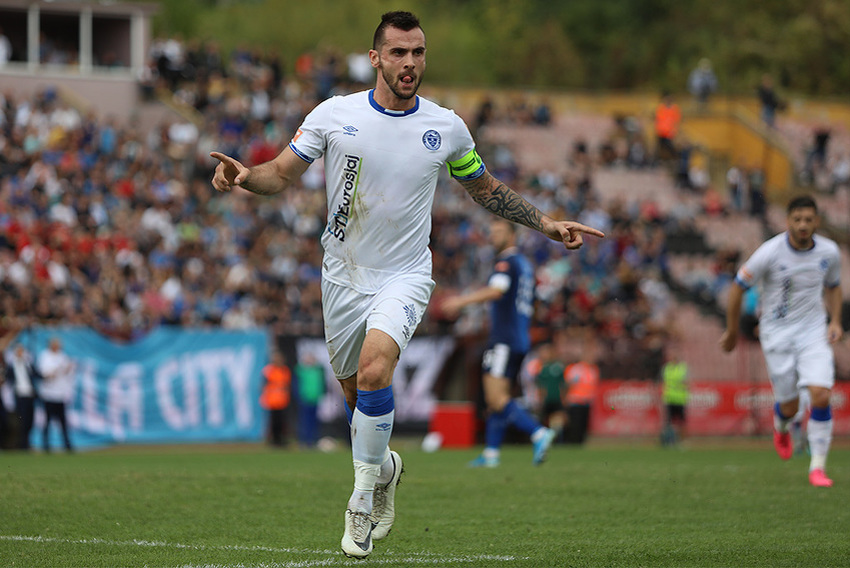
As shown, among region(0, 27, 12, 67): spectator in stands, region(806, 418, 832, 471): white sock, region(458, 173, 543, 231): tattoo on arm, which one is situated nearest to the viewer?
region(458, 173, 543, 231): tattoo on arm

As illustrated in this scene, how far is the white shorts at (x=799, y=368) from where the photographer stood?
11.4m

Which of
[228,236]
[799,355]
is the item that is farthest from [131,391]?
[799,355]

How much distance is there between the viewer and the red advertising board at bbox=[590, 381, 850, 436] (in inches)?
979

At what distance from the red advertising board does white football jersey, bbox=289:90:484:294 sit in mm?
17905

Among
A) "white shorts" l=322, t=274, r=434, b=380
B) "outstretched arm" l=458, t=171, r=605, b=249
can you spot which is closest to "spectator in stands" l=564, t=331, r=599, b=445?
"outstretched arm" l=458, t=171, r=605, b=249

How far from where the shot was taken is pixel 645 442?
24.6m

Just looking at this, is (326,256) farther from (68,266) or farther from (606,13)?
(606,13)

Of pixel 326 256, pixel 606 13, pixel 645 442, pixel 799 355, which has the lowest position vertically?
pixel 645 442

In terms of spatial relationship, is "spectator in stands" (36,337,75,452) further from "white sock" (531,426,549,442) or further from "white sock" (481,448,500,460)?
"white sock" (531,426,549,442)

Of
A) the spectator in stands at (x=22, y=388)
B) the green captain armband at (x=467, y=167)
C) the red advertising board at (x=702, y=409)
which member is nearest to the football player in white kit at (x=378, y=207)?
the green captain armband at (x=467, y=167)

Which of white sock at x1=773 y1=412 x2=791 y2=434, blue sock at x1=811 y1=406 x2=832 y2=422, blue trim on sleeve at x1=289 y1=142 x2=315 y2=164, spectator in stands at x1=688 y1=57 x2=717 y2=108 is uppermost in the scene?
spectator in stands at x1=688 y1=57 x2=717 y2=108

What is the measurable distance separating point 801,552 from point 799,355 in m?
4.62

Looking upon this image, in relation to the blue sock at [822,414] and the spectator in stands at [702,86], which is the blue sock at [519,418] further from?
the spectator in stands at [702,86]

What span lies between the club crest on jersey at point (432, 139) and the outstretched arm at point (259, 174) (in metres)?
0.72
